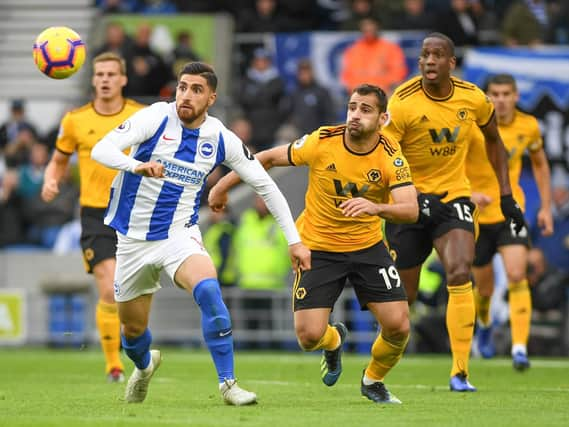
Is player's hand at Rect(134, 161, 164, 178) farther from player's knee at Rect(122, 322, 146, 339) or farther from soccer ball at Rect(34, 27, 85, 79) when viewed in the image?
soccer ball at Rect(34, 27, 85, 79)

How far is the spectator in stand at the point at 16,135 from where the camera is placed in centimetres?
2152

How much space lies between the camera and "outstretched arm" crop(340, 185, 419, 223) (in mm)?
8961

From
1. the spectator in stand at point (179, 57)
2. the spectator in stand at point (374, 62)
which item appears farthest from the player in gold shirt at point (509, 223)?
the spectator in stand at point (179, 57)

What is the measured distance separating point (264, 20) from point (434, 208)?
40.3ft

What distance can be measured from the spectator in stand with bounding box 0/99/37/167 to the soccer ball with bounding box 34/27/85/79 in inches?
398

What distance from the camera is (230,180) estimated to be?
9.55 metres

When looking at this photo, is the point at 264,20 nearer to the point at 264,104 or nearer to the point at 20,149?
the point at 264,104

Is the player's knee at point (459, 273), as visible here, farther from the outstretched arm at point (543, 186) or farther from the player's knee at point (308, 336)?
the outstretched arm at point (543, 186)

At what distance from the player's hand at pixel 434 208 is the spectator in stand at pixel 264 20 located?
467 inches

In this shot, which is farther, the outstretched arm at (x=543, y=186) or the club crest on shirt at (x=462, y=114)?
the outstretched arm at (x=543, y=186)

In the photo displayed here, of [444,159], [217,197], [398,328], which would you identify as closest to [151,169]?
[217,197]

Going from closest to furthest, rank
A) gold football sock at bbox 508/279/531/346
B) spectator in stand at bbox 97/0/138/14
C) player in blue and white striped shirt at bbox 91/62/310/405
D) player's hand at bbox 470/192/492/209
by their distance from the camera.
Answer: player in blue and white striped shirt at bbox 91/62/310/405, player's hand at bbox 470/192/492/209, gold football sock at bbox 508/279/531/346, spectator in stand at bbox 97/0/138/14

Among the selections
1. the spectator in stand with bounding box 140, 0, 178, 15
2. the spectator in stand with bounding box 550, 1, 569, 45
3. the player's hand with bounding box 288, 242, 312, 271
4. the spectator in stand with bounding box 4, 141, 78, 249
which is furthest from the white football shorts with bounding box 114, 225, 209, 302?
the spectator in stand with bounding box 140, 0, 178, 15

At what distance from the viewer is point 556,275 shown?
56.8ft
